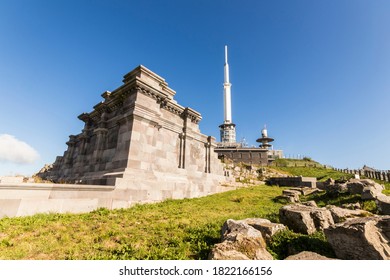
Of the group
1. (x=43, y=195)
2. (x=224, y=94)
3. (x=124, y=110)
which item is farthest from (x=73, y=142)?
(x=224, y=94)

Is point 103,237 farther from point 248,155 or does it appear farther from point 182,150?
point 248,155

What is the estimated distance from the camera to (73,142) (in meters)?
18.5

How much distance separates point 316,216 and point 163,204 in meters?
7.23

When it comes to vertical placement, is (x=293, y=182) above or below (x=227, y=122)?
below

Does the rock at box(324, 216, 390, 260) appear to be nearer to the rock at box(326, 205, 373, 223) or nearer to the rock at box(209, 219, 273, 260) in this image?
the rock at box(209, 219, 273, 260)

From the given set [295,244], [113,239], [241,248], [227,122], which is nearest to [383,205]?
[295,244]

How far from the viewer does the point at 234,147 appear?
2442 inches

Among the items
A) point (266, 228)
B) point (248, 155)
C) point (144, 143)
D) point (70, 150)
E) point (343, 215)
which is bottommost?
point (266, 228)

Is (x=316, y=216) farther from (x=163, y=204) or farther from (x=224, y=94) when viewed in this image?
(x=224, y=94)

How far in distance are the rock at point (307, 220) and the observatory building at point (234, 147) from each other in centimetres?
2579

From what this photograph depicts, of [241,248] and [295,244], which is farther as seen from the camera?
[295,244]

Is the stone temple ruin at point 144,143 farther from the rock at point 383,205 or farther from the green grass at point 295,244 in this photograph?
the rock at point 383,205

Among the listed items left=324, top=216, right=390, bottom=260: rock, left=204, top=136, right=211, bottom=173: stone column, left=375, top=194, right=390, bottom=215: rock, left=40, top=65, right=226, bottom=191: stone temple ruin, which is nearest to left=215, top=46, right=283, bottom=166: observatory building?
left=204, top=136, right=211, bottom=173: stone column

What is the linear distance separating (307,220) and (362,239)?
1.92m
